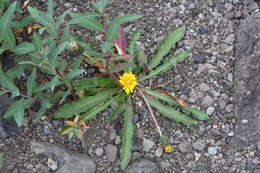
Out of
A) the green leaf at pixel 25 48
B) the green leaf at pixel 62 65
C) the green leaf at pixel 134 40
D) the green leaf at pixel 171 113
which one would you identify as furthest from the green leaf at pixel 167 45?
the green leaf at pixel 25 48

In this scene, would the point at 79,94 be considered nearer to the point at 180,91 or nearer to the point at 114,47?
the point at 114,47

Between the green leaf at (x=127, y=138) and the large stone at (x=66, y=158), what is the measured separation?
0.77ft

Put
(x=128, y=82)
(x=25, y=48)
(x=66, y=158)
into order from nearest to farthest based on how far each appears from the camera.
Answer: (x=25, y=48), (x=66, y=158), (x=128, y=82)

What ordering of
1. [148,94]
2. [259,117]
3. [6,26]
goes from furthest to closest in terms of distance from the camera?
[148,94]
[259,117]
[6,26]

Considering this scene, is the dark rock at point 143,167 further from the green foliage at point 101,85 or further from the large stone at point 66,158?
the large stone at point 66,158

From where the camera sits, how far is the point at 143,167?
10.6ft

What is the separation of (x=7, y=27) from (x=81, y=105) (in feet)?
2.68

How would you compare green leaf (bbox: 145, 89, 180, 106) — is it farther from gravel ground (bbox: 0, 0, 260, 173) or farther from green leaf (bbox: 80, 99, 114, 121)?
green leaf (bbox: 80, 99, 114, 121)

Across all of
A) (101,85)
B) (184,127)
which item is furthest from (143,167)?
(101,85)

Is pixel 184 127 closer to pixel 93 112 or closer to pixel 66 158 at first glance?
pixel 93 112

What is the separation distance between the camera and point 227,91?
11.4 feet

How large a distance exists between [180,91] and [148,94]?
0.86 ft

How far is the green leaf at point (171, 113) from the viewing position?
3324 millimetres

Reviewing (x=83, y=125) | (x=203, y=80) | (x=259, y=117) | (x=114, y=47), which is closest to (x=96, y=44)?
(x=114, y=47)
